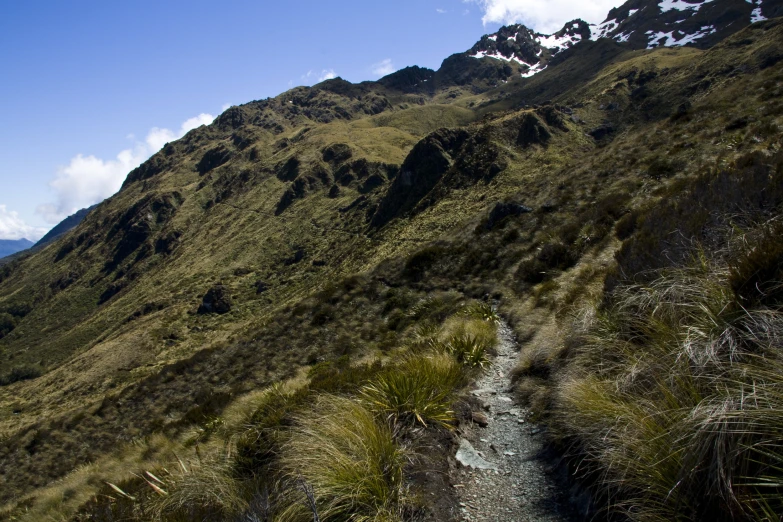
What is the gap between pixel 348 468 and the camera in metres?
4.35

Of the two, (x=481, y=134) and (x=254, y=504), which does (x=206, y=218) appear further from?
(x=254, y=504)

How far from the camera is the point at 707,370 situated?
3715mm

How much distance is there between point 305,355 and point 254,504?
46.8 ft

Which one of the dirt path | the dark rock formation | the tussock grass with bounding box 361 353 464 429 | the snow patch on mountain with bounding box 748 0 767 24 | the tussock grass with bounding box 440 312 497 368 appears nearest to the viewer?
the dirt path

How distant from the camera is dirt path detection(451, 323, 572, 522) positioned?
4344 millimetres

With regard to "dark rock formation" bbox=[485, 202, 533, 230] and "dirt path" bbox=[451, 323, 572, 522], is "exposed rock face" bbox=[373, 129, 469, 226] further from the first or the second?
"dirt path" bbox=[451, 323, 572, 522]

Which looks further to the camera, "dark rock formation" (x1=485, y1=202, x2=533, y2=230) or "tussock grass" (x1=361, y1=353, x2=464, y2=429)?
"dark rock formation" (x1=485, y1=202, x2=533, y2=230)

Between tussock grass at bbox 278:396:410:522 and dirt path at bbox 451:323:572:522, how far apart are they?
863mm

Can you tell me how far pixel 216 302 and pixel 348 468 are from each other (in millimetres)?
105880

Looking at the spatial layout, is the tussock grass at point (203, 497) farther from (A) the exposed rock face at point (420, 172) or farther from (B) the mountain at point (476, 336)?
(A) the exposed rock face at point (420, 172)

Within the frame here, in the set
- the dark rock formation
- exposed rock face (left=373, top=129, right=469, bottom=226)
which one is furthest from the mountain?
exposed rock face (left=373, top=129, right=469, bottom=226)

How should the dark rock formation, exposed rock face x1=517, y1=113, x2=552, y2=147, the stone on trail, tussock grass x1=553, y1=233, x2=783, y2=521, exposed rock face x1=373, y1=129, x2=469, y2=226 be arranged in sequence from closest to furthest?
tussock grass x1=553, y1=233, x2=783, y2=521
the stone on trail
the dark rock formation
exposed rock face x1=517, y1=113, x2=552, y2=147
exposed rock face x1=373, y1=129, x2=469, y2=226

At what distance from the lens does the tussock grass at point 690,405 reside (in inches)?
104

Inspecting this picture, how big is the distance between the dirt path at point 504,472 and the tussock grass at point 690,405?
0.57 metres
